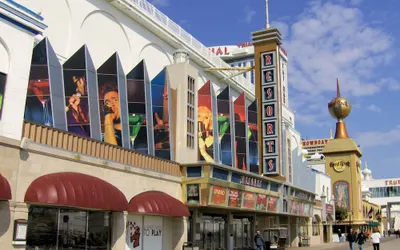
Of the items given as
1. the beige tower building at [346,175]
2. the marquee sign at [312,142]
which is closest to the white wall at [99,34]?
the beige tower building at [346,175]

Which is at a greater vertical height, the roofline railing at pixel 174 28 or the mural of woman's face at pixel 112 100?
the roofline railing at pixel 174 28

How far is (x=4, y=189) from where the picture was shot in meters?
13.2

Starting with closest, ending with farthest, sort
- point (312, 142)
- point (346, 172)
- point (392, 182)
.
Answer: point (346, 172), point (392, 182), point (312, 142)

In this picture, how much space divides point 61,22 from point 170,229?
1291 cm

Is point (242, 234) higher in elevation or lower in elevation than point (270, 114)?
lower

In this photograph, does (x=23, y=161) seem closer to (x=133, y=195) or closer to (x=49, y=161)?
(x=49, y=161)

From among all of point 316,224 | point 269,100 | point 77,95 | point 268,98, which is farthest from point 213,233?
point 316,224

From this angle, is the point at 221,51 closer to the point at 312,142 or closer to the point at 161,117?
the point at 312,142

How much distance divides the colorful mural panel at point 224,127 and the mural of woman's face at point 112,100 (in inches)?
406

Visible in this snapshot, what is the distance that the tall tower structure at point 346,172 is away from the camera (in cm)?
7412

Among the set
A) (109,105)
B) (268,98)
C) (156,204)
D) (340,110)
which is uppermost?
(340,110)

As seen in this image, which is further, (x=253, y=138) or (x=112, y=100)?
(x=253, y=138)

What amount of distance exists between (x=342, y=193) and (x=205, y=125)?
50.5 m

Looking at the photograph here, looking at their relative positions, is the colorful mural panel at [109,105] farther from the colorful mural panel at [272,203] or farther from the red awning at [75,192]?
the colorful mural panel at [272,203]
